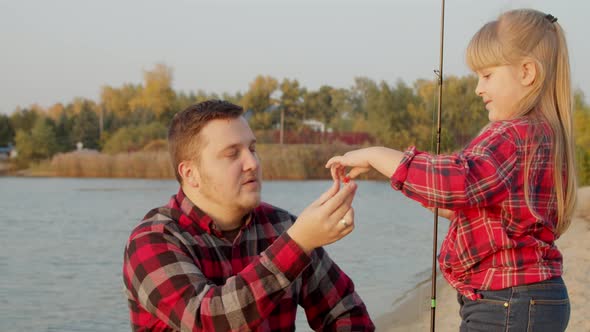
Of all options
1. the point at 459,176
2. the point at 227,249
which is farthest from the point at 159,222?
the point at 459,176

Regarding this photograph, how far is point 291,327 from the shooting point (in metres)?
2.33

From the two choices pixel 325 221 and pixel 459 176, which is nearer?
pixel 325 221

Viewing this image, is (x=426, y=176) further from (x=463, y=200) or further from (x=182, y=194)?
(x=182, y=194)

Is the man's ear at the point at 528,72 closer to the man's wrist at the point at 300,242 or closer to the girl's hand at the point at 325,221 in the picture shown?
the girl's hand at the point at 325,221

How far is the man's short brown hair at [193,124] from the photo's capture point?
226 centimetres

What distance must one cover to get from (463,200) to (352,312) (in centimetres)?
58

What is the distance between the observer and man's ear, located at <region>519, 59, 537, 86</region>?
2.35 metres

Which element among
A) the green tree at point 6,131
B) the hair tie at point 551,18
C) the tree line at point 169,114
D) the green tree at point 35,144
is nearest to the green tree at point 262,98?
the tree line at point 169,114

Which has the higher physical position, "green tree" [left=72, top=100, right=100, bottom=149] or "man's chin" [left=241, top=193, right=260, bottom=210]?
"man's chin" [left=241, top=193, right=260, bottom=210]

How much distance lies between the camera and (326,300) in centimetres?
243

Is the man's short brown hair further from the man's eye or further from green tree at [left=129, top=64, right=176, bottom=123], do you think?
green tree at [left=129, top=64, right=176, bottom=123]

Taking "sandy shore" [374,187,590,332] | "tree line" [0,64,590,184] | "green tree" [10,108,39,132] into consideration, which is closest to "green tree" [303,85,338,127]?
"tree line" [0,64,590,184]

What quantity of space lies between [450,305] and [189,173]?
5.77m

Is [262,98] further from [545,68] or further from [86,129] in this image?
[545,68]
